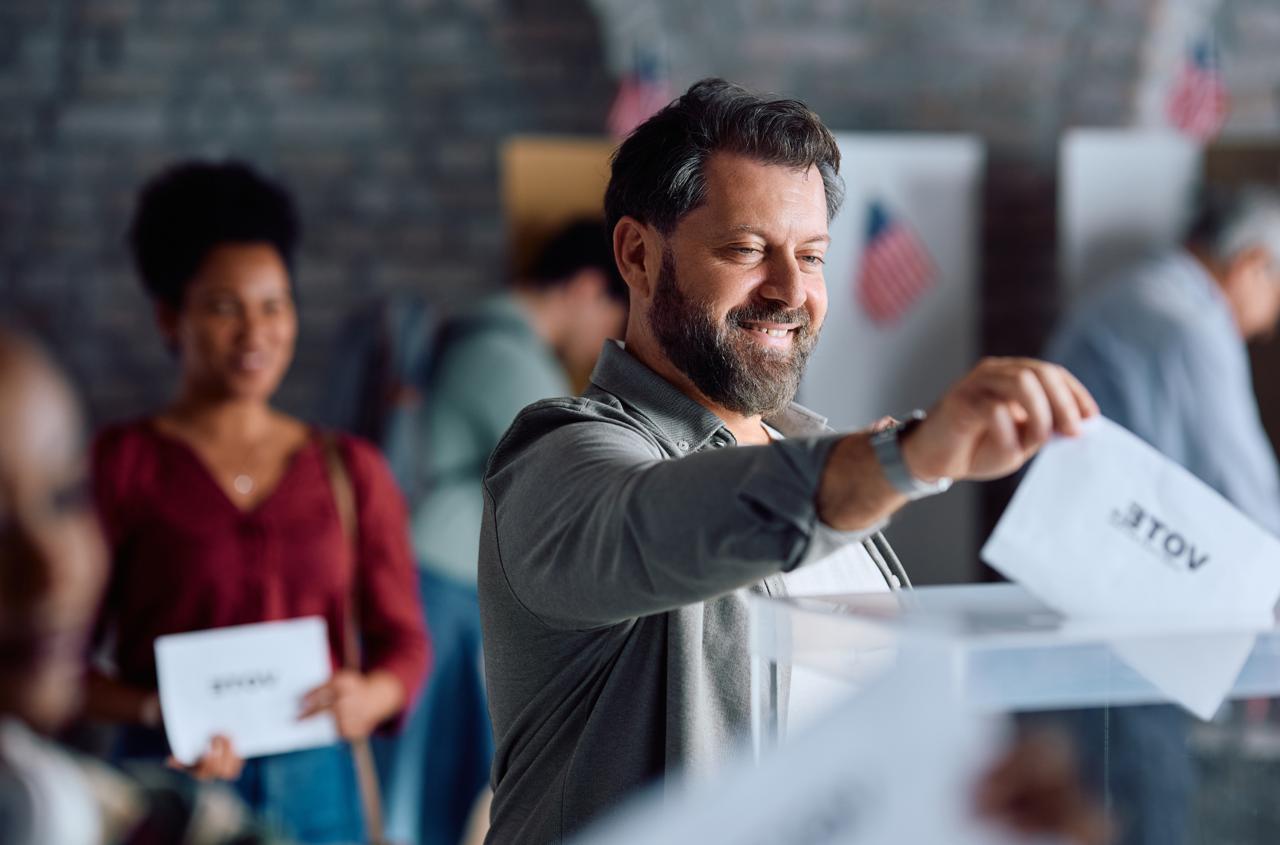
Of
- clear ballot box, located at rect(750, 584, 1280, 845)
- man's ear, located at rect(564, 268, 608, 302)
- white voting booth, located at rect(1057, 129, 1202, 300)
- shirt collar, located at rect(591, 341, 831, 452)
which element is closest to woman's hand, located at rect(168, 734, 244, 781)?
shirt collar, located at rect(591, 341, 831, 452)

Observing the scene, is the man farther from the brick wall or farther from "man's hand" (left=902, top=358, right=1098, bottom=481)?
the brick wall

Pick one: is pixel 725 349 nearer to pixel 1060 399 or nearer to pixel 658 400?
pixel 658 400

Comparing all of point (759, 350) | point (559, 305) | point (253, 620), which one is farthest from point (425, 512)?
point (759, 350)

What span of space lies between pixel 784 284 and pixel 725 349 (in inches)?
3.2

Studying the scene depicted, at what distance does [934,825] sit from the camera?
631 millimetres

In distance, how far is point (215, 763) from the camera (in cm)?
210

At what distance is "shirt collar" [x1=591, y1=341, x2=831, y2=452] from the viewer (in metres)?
1.36

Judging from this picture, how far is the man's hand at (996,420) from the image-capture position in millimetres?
931

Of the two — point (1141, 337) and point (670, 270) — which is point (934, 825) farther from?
point (1141, 337)

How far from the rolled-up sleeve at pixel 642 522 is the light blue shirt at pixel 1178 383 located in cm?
261

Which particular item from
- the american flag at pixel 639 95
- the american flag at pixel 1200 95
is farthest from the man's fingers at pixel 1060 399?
the american flag at pixel 1200 95

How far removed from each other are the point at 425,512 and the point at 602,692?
2162 mm

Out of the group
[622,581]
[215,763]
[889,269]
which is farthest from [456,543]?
[622,581]

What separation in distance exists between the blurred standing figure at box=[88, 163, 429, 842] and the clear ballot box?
1.44 metres
